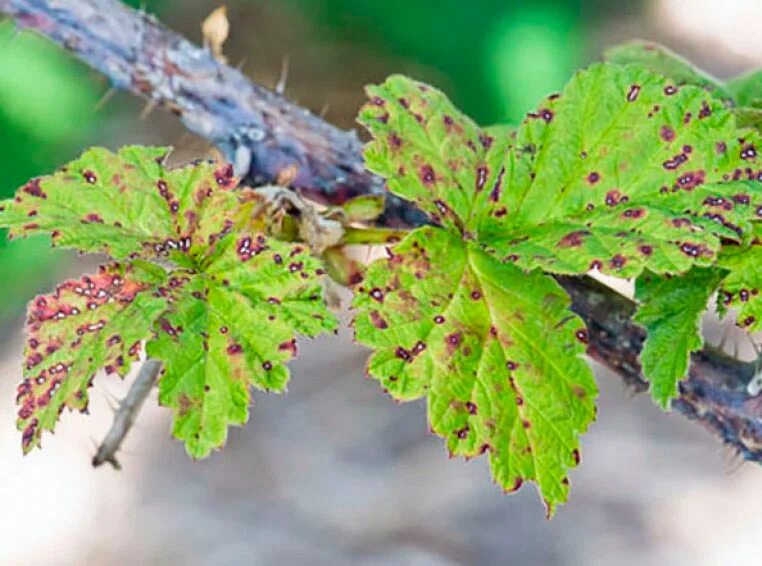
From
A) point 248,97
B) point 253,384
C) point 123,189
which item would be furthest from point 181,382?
Answer: point 248,97

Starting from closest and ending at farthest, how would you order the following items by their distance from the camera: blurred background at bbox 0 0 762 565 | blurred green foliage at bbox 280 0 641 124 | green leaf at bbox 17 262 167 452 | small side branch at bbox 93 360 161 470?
green leaf at bbox 17 262 167 452
small side branch at bbox 93 360 161 470
blurred background at bbox 0 0 762 565
blurred green foliage at bbox 280 0 641 124

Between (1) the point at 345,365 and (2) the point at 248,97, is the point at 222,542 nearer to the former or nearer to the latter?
(1) the point at 345,365

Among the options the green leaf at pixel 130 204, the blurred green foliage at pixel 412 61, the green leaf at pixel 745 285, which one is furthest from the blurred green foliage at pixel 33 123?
the green leaf at pixel 745 285

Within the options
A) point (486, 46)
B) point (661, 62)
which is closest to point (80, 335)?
point (661, 62)

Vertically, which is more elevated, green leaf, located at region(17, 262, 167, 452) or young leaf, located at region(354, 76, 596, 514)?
young leaf, located at region(354, 76, 596, 514)

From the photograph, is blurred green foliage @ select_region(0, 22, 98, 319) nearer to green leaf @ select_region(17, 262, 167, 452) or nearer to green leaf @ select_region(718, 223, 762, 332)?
green leaf @ select_region(17, 262, 167, 452)

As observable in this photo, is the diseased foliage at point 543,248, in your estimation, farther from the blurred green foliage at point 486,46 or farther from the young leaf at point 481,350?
the blurred green foliage at point 486,46

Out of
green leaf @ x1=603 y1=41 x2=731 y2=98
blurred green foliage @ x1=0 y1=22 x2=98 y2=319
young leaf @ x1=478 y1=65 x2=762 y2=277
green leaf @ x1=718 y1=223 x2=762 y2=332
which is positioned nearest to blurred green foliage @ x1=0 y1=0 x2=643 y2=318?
blurred green foliage @ x1=0 y1=22 x2=98 y2=319
